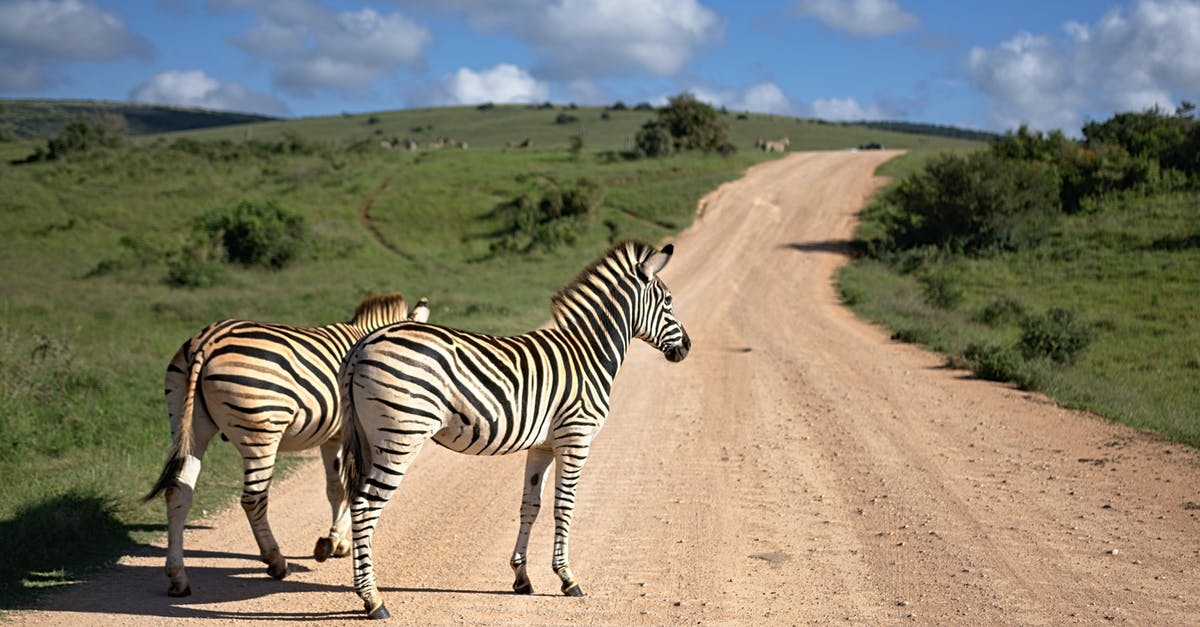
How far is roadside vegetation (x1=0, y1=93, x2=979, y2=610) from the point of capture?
8.91 m

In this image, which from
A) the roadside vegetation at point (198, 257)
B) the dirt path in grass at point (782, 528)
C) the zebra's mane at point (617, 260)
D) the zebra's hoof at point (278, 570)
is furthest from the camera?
the roadside vegetation at point (198, 257)

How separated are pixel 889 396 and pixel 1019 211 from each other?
→ 64.0 ft

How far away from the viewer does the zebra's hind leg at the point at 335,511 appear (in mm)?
7090

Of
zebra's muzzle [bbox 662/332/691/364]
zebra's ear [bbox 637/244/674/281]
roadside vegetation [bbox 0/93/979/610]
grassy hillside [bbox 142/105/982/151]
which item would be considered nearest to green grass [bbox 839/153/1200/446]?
zebra's muzzle [bbox 662/332/691/364]

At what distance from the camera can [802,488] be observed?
29.8 feet

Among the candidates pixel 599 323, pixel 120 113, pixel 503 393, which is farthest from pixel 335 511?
pixel 120 113

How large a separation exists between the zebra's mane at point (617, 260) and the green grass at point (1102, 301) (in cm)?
715

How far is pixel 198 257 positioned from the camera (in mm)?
30375

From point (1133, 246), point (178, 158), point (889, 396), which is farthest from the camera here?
point (178, 158)

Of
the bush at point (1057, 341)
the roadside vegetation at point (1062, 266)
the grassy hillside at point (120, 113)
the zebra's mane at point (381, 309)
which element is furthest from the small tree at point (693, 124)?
the grassy hillside at point (120, 113)

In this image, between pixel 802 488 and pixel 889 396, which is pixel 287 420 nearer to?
pixel 802 488

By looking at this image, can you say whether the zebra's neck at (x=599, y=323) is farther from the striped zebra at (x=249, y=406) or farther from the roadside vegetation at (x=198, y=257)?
the roadside vegetation at (x=198, y=257)

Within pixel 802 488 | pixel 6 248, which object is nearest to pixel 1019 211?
pixel 802 488

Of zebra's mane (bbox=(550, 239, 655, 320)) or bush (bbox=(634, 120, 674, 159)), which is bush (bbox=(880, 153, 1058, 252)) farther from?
zebra's mane (bbox=(550, 239, 655, 320))
